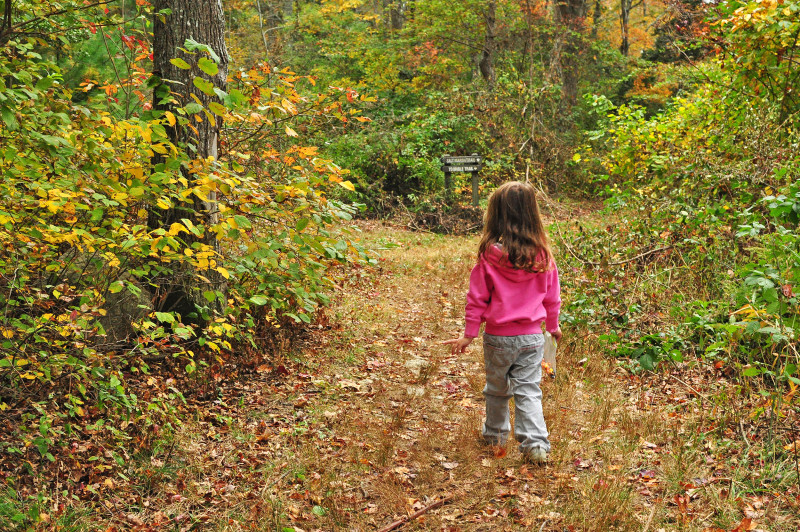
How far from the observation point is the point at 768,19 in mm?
5637

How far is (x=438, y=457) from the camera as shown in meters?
4.22

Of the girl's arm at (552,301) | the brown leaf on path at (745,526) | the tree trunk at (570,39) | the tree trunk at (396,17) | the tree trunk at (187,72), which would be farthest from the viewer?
the tree trunk at (396,17)

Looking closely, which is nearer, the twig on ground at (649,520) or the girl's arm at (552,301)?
the twig on ground at (649,520)

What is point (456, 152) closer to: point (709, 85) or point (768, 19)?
point (709, 85)

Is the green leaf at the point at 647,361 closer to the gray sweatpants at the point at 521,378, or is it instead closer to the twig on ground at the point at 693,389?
the twig on ground at the point at 693,389

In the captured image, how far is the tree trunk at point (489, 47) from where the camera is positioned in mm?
19016

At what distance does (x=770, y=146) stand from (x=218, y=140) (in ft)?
18.7

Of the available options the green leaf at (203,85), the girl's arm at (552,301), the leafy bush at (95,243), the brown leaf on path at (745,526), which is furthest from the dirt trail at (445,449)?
the green leaf at (203,85)

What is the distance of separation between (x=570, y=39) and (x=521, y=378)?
796 inches

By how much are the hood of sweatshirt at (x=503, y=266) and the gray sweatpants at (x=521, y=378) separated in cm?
40

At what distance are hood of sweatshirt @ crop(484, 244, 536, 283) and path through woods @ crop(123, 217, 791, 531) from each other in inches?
47.9

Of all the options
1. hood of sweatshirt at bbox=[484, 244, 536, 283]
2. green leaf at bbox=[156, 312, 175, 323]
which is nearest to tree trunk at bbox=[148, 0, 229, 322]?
green leaf at bbox=[156, 312, 175, 323]

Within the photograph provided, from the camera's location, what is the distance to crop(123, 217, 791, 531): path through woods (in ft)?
11.2

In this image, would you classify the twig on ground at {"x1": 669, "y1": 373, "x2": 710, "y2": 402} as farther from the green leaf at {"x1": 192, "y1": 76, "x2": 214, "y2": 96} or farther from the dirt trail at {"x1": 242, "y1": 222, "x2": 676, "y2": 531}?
the green leaf at {"x1": 192, "y1": 76, "x2": 214, "y2": 96}
